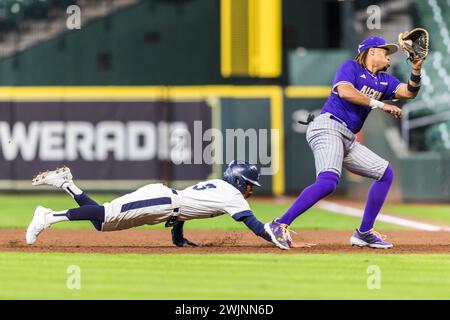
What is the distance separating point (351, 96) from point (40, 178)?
2.59m

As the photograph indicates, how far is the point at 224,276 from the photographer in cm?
727

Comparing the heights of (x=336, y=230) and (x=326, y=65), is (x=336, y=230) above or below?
below

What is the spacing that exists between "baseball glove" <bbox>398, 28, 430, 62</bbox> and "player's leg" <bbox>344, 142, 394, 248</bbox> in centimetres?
88

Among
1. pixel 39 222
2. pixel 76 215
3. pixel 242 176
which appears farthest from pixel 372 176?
pixel 39 222

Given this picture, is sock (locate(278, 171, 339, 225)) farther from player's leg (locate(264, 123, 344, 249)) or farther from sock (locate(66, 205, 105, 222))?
sock (locate(66, 205, 105, 222))

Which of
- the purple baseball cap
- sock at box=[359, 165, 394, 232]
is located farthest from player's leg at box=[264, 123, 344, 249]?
the purple baseball cap

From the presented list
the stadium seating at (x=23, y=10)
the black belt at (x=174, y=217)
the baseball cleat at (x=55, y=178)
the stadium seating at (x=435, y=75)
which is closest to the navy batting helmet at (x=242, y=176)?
the black belt at (x=174, y=217)

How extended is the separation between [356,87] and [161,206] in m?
1.91

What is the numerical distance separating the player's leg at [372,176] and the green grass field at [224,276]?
60 cm

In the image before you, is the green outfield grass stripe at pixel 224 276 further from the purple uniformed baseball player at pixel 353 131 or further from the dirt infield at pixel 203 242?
the purple uniformed baseball player at pixel 353 131

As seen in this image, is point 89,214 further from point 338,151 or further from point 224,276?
point 338,151

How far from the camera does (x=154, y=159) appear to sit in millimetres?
19625

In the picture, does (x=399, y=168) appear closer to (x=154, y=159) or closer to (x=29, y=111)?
(x=154, y=159)
